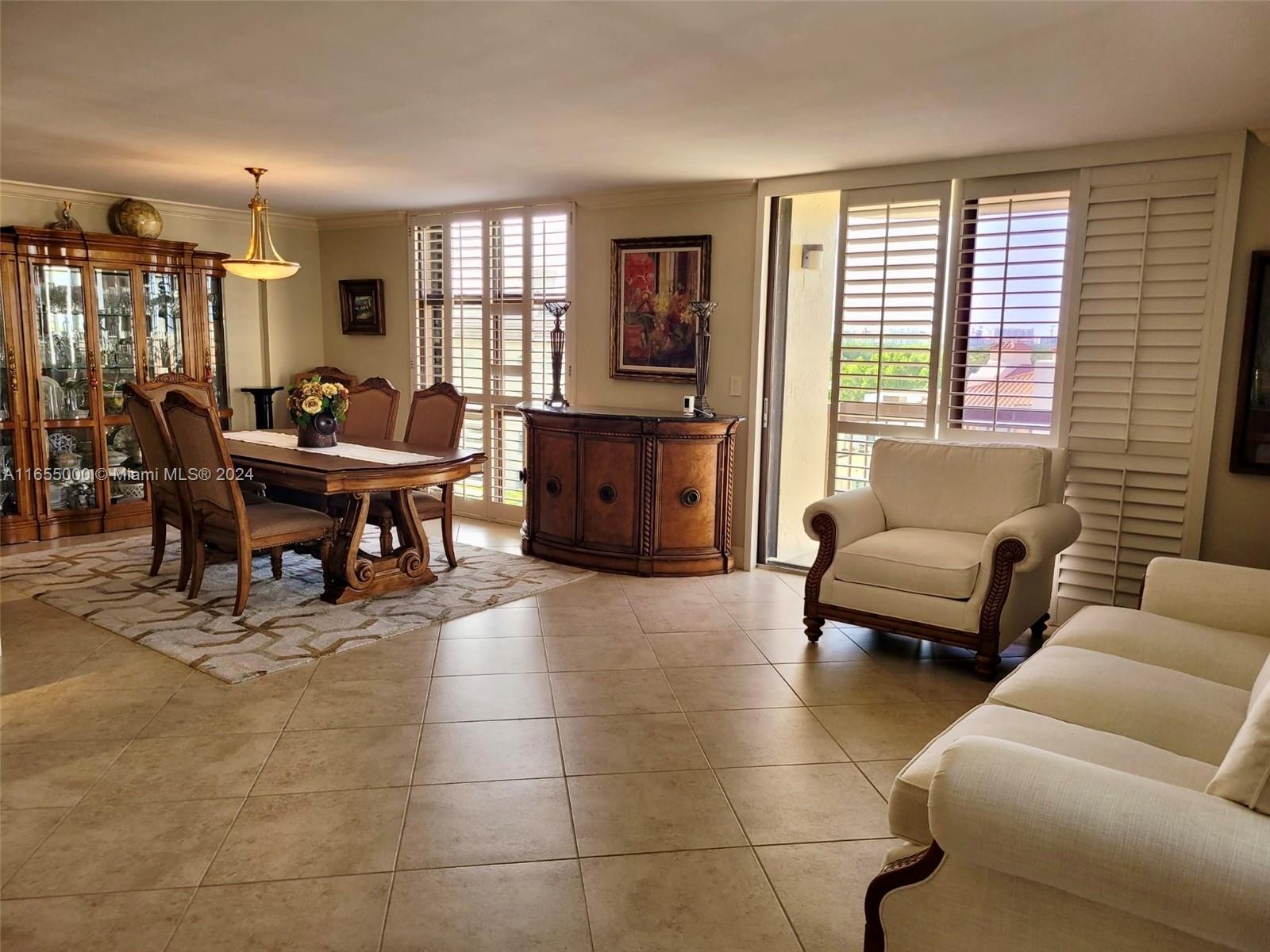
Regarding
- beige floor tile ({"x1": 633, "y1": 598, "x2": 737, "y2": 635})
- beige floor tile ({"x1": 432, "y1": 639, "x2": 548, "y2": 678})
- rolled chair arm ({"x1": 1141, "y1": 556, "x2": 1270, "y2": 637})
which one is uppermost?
rolled chair arm ({"x1": 1141, "y1": 556, "x2": 1270, "y2": 637})

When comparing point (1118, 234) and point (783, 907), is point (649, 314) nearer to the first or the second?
point (1118, 234)

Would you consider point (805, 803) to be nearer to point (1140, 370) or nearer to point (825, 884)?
point (825, 884)

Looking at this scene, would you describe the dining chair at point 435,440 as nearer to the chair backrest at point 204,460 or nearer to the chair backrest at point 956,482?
the chair backrest at point 204,460

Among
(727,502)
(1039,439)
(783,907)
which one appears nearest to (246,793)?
(783,907)

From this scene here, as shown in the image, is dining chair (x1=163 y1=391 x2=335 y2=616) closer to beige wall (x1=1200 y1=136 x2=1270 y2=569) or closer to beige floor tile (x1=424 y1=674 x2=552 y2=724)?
beige floor tile (x1=424 y1=674 x2=552 y2=724)

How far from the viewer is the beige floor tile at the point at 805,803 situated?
242 centimetres

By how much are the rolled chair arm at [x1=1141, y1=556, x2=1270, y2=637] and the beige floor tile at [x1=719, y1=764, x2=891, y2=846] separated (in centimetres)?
117

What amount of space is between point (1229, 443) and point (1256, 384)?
0.89 ft

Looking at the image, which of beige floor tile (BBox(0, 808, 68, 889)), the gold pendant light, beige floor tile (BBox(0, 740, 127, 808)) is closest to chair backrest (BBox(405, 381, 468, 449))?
the gold pendant light

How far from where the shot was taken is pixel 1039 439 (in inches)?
168

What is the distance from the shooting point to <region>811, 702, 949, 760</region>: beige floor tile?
2941 millimetres

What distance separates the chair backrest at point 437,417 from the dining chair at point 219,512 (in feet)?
3.29

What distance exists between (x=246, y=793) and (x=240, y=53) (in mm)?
2368

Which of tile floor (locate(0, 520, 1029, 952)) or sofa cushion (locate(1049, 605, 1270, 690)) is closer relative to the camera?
tile floor (locate(0, 520, 1029, 952))
